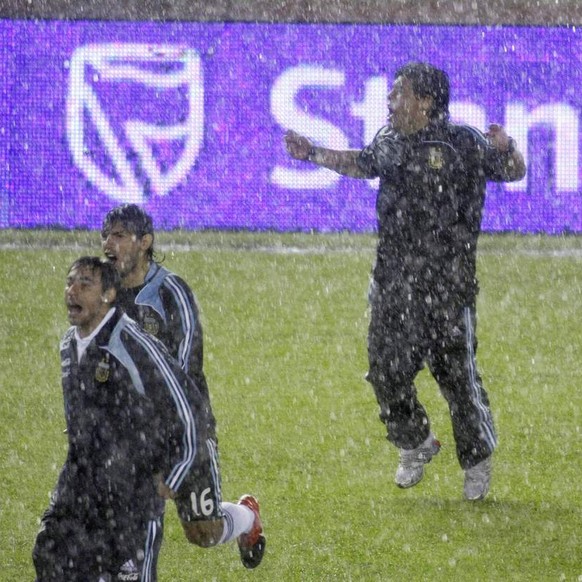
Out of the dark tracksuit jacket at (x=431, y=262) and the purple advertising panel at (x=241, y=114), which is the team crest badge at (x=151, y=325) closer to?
the dark tracksuit jacket at (x=431, y=262)

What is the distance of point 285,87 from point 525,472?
30.0 ft

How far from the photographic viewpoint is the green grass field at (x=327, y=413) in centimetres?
762

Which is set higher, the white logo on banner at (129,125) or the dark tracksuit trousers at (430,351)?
the white logo on banner at (129,125)

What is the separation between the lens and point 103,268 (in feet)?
17.8

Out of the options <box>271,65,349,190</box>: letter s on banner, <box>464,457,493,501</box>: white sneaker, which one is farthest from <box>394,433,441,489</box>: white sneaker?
<box>271,65,349,190</box>: letter s on banner

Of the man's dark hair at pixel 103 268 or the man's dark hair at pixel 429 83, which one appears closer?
the man's dark hair at pixel 103 268

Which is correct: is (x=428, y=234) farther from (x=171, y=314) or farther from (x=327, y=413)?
(x=327, y=413)

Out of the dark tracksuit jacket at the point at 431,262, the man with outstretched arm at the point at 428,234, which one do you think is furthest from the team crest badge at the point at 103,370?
the dark tracksuit jacket at the point at 431,262

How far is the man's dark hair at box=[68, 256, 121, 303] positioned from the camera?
5.40 metres

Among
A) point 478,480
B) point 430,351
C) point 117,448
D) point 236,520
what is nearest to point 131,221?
point 236,520

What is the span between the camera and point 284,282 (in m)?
15.6

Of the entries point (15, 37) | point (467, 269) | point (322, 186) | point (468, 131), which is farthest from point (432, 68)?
point (15, 37)

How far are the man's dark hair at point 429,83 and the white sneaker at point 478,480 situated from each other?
2.05 meters

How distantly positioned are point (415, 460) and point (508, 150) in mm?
1964
